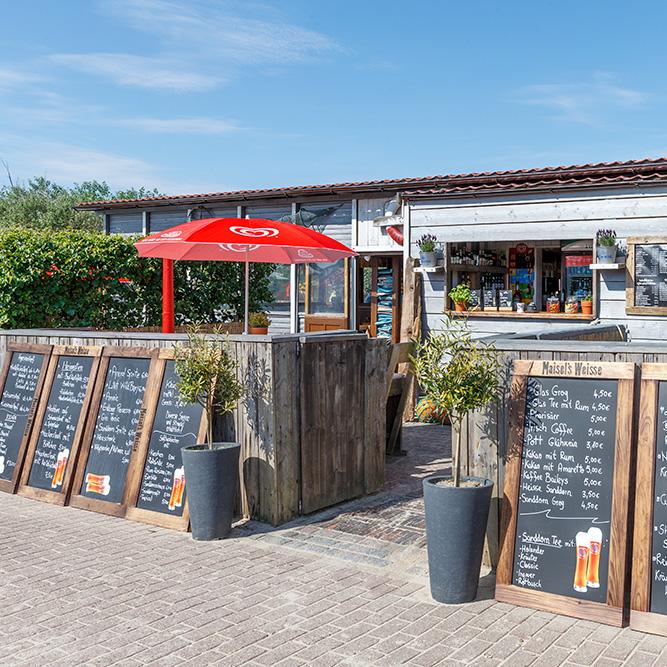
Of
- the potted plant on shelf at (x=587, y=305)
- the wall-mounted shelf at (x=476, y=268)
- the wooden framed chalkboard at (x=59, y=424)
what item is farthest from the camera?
the wall-mounted shelf at (x=476, y=268)

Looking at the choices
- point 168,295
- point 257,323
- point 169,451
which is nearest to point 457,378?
point 169,451

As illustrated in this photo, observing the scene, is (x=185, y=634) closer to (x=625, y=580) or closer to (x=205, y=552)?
(x=205, y=552)

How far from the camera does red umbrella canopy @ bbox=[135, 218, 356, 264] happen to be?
721cm

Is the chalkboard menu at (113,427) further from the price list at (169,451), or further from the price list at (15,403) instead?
the price list at (15,403)

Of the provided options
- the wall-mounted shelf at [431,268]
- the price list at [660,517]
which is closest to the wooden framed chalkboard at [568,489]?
the price list at [660,517]

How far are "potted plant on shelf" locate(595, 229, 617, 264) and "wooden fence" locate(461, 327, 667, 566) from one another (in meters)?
5.31

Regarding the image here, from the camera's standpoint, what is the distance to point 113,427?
6652mm

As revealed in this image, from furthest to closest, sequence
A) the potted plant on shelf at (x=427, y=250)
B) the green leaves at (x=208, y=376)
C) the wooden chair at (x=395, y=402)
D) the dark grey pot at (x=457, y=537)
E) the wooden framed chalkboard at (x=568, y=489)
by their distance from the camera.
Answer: the potted plant on shelf at (x=427, y=250), the wooden chair at (x=395, y=402), the green leaves at (x=208, y=376), the dark grey pot at (x=457, y=537), the wooden framed chalkboard at (x=568, y=489)

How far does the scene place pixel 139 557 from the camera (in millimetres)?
5270

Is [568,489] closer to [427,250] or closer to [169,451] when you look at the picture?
[169,451]

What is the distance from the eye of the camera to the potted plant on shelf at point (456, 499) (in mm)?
4367

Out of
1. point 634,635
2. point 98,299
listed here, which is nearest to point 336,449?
point 634,635

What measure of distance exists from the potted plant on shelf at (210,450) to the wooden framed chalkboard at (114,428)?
768 millimetres

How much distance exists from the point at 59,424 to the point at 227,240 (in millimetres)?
2355
